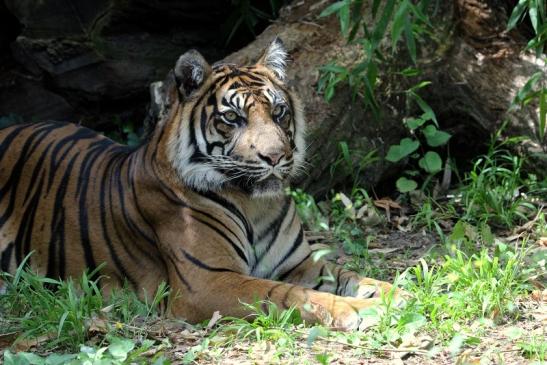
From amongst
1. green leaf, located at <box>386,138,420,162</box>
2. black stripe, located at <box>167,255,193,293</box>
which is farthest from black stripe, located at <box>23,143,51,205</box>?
green leaf, located at <box>386,138,420,162</box>

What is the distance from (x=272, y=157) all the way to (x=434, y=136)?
7.54ft

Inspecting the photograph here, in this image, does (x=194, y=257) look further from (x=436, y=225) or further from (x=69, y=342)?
(x=436, y=225)

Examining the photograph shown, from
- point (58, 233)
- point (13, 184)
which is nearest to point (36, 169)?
point (13, 184)

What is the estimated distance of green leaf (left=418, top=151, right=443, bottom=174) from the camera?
6.72 metres

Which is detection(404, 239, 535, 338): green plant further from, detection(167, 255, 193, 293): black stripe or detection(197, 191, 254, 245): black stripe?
detection(167, 255, 193, 293): black stripe

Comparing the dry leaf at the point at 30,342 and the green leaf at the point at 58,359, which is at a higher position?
the green leaf at the point at 58,359

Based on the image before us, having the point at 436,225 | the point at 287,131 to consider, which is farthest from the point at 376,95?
the point at 287,131

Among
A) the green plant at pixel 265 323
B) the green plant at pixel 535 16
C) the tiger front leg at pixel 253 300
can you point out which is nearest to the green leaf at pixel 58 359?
the green plant at pixel 265 323

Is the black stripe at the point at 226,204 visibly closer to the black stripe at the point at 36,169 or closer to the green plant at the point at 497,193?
the black stripe at the point at 36,169

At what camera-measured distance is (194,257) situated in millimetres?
4930

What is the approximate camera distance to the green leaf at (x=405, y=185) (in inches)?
266

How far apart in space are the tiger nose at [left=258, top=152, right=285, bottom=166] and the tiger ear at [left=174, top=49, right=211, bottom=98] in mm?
598

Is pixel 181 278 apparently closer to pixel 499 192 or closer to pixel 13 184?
pixel 13 184

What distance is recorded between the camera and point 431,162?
675 centimetres
